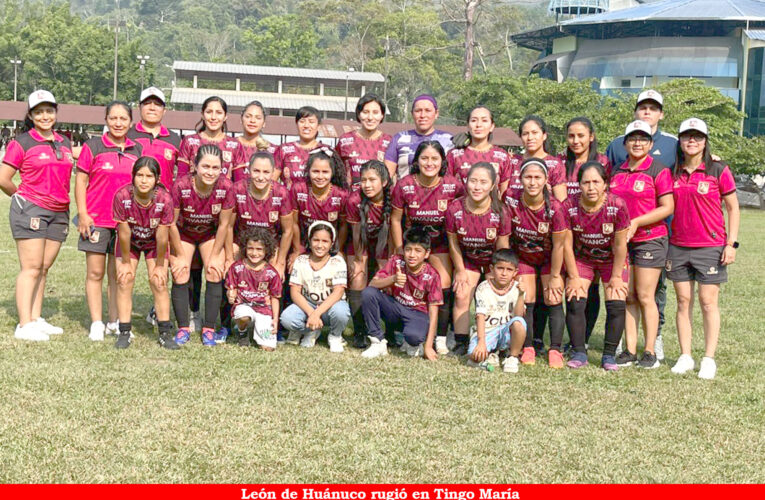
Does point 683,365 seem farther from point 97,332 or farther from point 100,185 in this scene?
point 100,185

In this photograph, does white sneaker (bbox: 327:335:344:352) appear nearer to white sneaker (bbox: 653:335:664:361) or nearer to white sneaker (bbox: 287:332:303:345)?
white sneaker (bbox: 287:332:303:345)

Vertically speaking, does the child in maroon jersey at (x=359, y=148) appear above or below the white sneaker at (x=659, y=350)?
above


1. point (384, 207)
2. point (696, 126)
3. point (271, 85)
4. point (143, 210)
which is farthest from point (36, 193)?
point (271, 85)

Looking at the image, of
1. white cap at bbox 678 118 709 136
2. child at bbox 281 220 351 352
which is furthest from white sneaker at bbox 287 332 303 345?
white cap at bbox 678 118 709 136

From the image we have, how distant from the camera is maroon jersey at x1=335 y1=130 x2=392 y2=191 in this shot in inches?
268

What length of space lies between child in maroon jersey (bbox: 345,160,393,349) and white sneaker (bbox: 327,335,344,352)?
215 mm

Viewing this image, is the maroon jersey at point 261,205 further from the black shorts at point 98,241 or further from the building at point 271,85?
the building at point 271,85

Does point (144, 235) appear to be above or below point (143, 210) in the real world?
below

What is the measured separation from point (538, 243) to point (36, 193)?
3839 mm

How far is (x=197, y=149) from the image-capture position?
6762 millimetres

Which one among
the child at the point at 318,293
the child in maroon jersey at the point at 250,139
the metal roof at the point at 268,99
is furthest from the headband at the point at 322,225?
the metal roof at the point at 268,99

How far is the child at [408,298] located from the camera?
629 cm

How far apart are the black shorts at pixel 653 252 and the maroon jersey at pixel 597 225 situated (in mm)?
208
